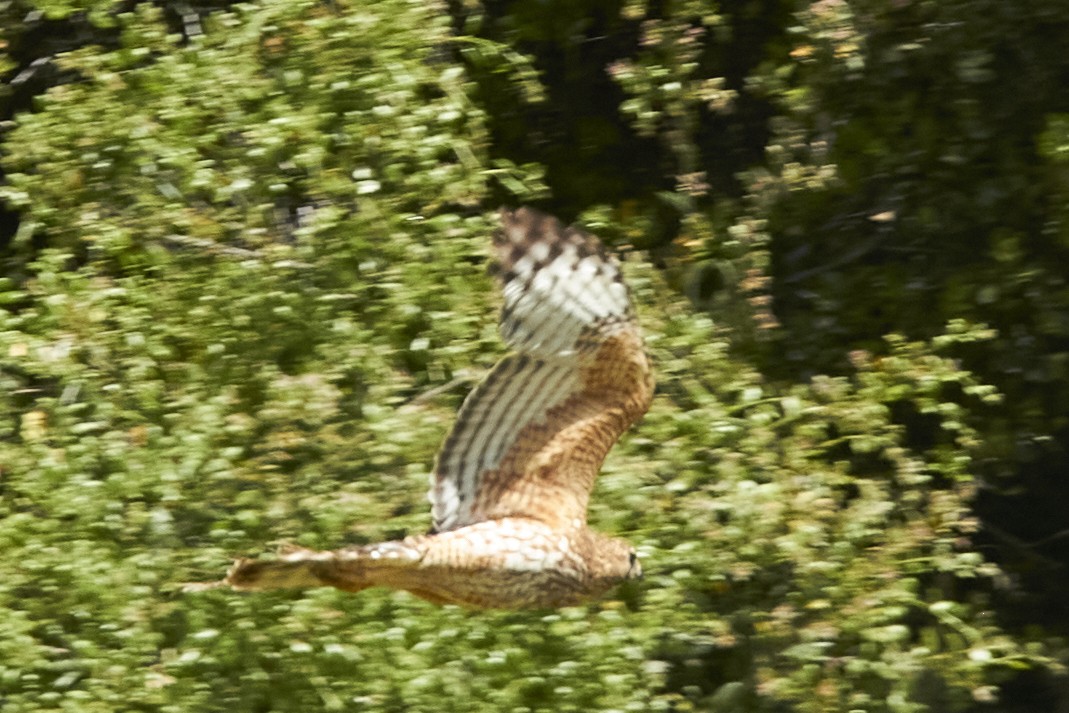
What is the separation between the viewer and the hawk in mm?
3961

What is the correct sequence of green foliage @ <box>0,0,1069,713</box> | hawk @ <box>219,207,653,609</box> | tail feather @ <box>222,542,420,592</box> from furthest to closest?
green foliage @ <box>0,0,1069,713</box>, hawk @ <box>219,207,653,609</box>, tail feather @ <box>222,542,420,592</box>

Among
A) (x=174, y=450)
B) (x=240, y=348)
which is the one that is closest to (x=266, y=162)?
(x=240, y=348)

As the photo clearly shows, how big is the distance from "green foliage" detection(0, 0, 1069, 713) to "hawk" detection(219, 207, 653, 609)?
274mm

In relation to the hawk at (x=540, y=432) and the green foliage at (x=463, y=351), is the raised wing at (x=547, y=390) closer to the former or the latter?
the hawk at (x=540, y=432)

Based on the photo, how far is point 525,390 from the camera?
4055 mm

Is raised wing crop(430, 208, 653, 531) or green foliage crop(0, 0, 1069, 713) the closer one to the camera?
raised wing crop(430, 208, 653, 531)

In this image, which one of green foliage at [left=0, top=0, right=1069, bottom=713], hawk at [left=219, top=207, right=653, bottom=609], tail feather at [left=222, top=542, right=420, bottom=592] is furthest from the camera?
green foliage at [left=0, top=0, right=1069, bottom=713]

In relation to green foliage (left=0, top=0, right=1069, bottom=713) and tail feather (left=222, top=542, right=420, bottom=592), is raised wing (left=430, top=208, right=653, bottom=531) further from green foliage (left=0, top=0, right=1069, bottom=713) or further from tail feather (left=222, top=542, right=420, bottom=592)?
tail feather (left=222, top=542, right=420, bottom=592)

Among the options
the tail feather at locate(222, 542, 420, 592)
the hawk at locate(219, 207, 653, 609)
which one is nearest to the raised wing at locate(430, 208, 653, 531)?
the hawk at locate(219, 207, 653, 609)

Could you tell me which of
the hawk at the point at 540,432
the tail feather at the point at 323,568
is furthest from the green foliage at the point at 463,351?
the tail feather at the point at 323,568

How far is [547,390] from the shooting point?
4051 mm

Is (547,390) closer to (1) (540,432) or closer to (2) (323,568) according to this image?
(1) (540,432)

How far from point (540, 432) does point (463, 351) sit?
1.92 feet

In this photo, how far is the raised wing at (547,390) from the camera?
398cm
